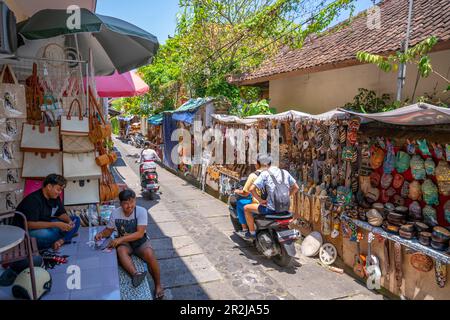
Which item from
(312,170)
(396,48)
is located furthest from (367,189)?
(396,48)

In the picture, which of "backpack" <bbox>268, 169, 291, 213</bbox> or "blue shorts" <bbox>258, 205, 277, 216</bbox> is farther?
"blue shorts" <bbox>258, 205, 277, 216</bbox>

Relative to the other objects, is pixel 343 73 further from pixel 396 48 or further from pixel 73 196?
pixel 73 196

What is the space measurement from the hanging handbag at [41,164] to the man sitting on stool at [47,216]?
41 centimetres

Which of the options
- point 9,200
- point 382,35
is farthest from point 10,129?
point 382,35

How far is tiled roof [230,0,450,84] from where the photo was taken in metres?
5.19

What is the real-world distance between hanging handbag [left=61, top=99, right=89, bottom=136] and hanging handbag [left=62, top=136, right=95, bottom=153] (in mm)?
81

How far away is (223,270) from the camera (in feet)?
16.6

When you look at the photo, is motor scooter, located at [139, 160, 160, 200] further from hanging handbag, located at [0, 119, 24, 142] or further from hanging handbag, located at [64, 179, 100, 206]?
hanging handbag, located at [0, 119, 24, 142]

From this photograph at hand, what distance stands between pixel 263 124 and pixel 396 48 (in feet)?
9.88

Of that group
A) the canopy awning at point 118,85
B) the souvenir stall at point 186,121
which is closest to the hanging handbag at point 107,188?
the canopy awning at point 118,85

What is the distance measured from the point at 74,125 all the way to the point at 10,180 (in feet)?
3.42

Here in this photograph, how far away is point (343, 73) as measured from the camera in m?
6.94

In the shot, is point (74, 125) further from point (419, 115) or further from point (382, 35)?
point (382, 35)

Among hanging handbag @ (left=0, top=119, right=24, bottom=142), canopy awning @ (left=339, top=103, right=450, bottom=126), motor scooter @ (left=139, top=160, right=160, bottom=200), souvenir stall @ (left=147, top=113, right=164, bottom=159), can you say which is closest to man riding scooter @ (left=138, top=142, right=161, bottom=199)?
motor scooter @ (left=139, top=160, right=160, bottom=200)
